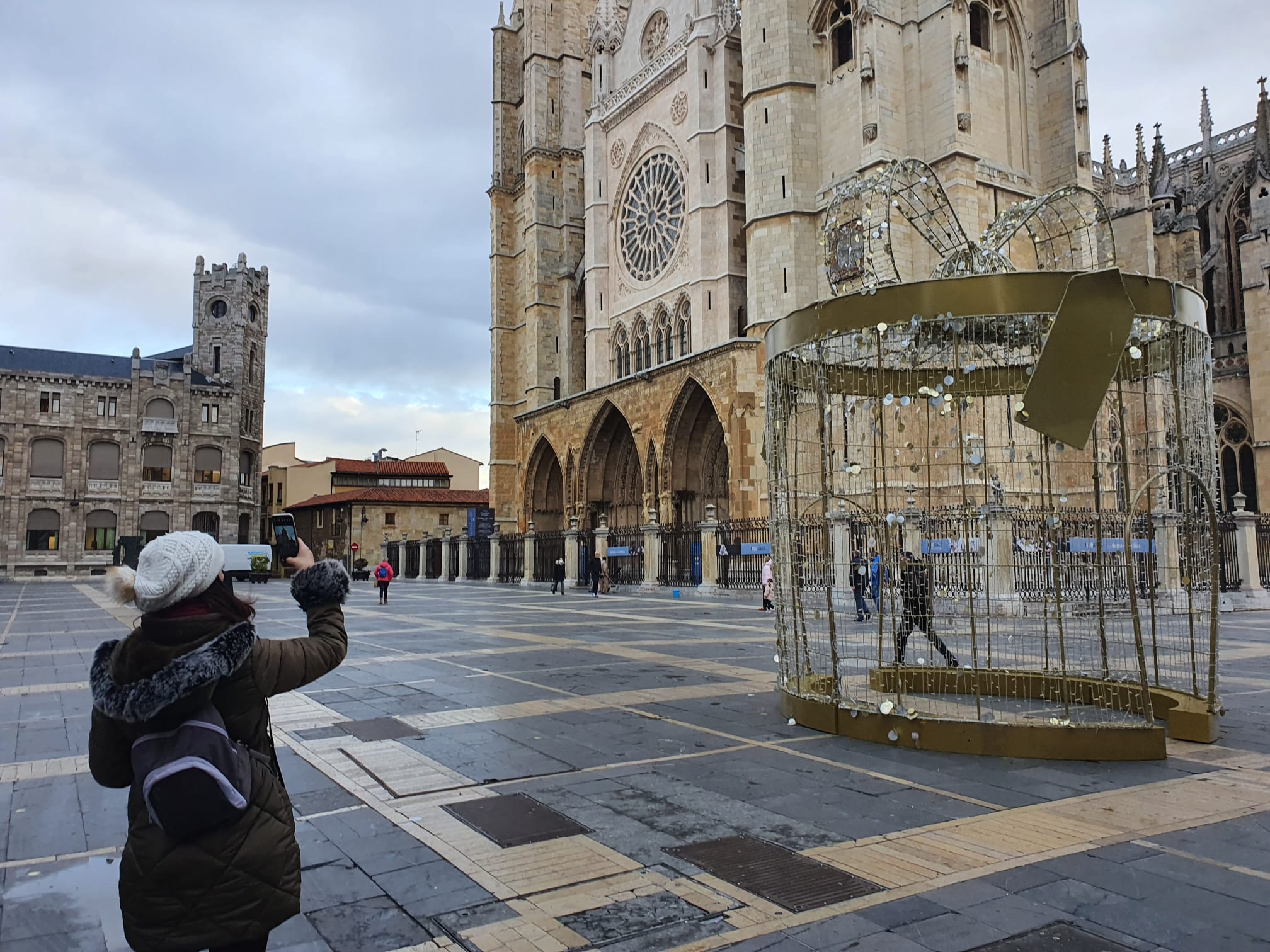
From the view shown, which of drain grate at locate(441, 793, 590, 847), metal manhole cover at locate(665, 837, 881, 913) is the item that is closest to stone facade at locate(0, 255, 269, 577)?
drain grate at locate(441, 793, 590, 847)

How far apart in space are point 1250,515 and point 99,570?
5410 cm

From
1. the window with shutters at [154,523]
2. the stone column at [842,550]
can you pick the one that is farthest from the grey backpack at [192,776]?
the window with shutters at [154,523]

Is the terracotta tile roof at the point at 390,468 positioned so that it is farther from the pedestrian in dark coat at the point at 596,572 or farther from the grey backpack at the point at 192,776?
Answer: the grey backpack at the point at 192,776

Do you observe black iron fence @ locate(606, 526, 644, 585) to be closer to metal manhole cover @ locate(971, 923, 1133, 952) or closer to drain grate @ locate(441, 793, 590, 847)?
drain grate @ locate(441, 793, 590, 847)

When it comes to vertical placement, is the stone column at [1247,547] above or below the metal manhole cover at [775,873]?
above

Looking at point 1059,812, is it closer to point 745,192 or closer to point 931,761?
point 931,761

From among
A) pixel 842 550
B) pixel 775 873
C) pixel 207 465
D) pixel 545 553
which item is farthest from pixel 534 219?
pixel 775 873

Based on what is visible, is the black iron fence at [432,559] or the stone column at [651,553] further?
the black iron fence at [432,559]

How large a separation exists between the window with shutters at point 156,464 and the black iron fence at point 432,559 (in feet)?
62.0

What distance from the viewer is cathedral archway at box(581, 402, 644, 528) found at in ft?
118

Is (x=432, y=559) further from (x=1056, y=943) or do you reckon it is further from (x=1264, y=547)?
(x=1056, y=943)

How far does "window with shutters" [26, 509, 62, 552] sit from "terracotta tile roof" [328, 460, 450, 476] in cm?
1713

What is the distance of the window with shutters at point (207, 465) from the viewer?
2162 inches

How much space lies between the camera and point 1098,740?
5879 millimetres
